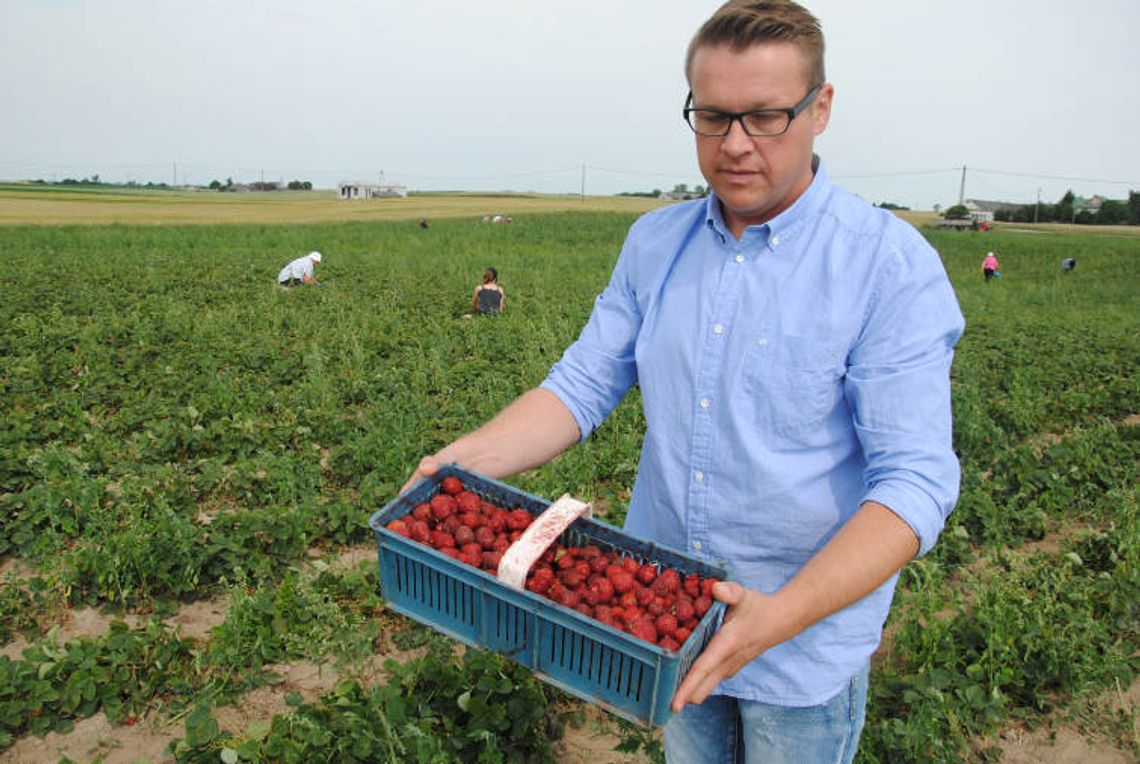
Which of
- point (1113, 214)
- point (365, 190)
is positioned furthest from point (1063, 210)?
point (365, 190)

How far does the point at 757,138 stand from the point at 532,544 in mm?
953

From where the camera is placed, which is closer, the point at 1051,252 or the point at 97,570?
the point at 97,570

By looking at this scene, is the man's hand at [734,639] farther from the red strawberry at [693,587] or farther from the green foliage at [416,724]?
the green foliage at [416,724]

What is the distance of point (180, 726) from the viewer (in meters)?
3.07

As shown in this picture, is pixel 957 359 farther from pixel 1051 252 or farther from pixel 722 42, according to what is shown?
pixel 1051 252

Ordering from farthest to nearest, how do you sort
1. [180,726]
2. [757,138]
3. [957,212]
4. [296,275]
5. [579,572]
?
[957,212] → [296,275] → [180,726] → [579,572] → [757,138]

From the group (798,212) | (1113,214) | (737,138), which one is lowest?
(798,212)

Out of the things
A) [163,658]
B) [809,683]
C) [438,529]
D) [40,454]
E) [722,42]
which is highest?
[722,42]

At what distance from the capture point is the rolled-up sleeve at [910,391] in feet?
4.72

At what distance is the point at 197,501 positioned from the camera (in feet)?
16.1

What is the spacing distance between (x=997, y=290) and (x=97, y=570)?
21.5 meters

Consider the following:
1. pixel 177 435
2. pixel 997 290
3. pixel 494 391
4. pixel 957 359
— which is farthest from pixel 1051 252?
pixel 177 435

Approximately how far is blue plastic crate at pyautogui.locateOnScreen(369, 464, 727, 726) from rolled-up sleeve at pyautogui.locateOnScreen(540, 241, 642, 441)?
0.93 feet

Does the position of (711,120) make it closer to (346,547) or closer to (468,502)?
(468,502)
